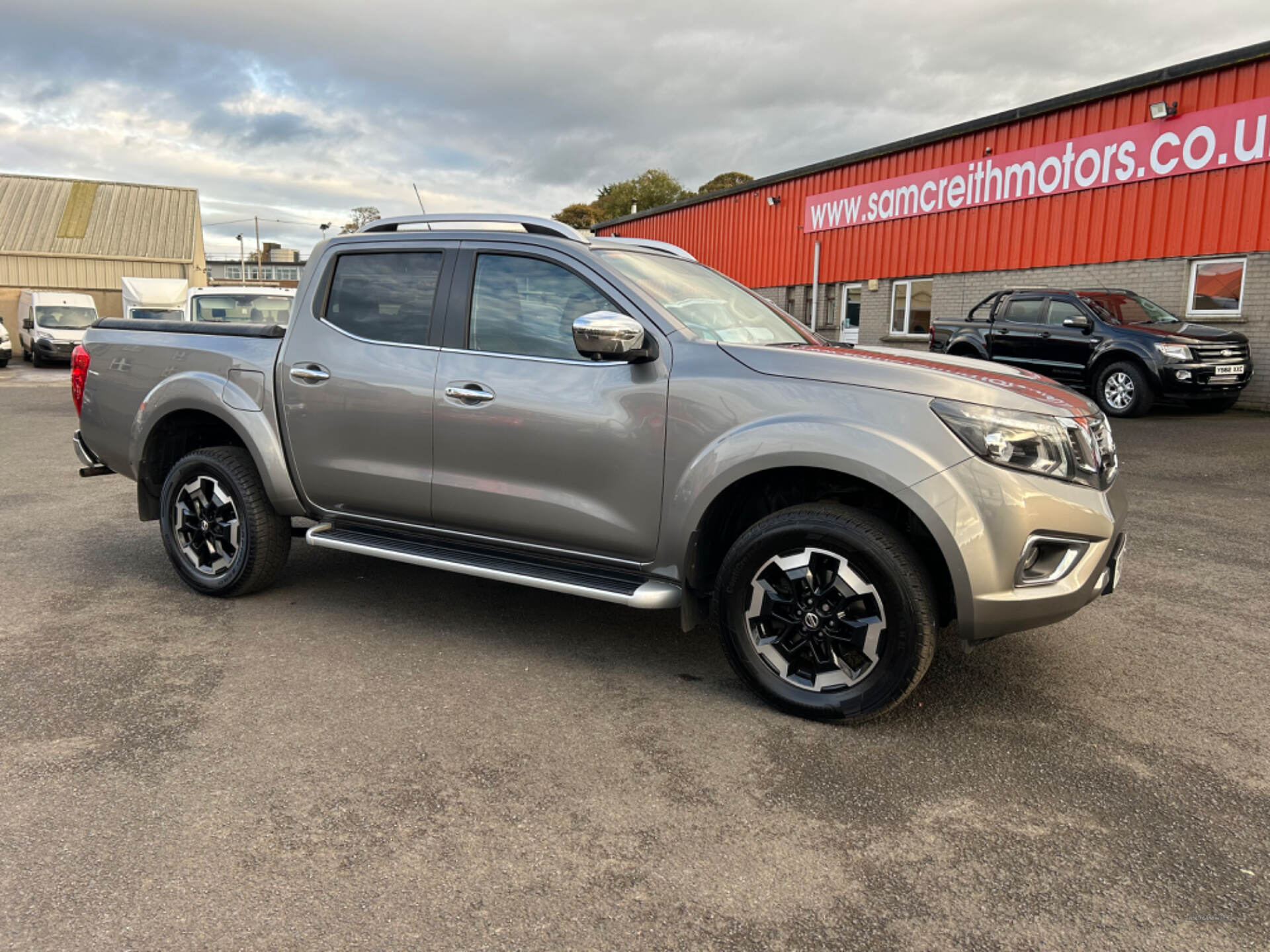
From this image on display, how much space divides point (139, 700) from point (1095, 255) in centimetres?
1665

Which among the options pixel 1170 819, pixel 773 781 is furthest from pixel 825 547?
pixel 1170 819

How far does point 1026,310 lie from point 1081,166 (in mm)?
3985

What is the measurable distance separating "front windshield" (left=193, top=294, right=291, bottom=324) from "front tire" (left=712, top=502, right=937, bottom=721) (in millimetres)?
11765

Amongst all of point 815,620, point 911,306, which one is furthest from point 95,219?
point 815,620

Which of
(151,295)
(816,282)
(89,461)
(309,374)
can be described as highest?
(816,282)

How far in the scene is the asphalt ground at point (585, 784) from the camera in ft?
7.49

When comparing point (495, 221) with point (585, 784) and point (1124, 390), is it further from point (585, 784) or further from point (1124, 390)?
point (1124, 390)

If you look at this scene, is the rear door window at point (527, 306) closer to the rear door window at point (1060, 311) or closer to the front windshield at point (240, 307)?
the front windshield at point (240, 307)

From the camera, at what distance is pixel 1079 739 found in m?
3.26

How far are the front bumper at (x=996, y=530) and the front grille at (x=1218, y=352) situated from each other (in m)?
10.8

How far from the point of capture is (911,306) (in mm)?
20438

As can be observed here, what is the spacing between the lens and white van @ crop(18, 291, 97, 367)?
84.3 feet

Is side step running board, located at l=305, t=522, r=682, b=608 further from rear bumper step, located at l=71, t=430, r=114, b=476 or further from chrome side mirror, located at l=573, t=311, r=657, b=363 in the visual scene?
rear bumper step, located at l=71, t=430, r=114, b=476

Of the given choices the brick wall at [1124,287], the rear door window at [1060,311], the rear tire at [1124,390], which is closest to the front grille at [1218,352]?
the rear tire at [1124,390]
